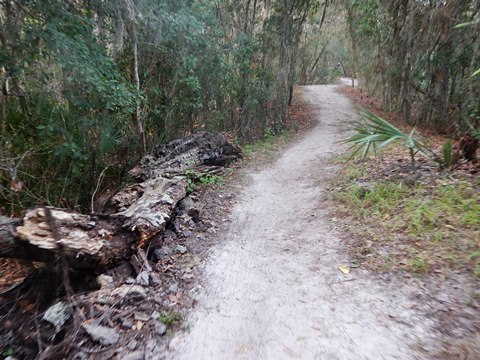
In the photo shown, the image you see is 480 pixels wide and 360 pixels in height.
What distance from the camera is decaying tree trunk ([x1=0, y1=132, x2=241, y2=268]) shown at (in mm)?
3090

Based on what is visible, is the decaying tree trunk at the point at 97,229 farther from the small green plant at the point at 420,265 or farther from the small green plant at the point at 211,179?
the small green plant at the point at 420,265

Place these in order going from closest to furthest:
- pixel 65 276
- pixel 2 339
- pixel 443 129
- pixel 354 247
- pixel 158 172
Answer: pixel 2 339 → pixel 65 276 → pixel 354 247 → pixel 158 172 → pixel 443 129

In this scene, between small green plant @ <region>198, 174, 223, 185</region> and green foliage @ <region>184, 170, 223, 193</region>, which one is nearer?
green foliage @ <region>184, 170, 223, 193</region>

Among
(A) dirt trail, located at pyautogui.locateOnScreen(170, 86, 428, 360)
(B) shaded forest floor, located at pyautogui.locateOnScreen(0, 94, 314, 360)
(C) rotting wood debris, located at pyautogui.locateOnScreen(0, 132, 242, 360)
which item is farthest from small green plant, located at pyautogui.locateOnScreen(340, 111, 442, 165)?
(C) rotting wood debris, located at pyautogui.locateOnScreen(0, 132, 242, 360)

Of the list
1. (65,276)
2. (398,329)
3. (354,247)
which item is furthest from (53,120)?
(398,329)

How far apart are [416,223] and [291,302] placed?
6.77ft

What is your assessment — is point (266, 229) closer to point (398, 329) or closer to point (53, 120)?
point (398, 329)

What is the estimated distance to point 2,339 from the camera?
284 cm

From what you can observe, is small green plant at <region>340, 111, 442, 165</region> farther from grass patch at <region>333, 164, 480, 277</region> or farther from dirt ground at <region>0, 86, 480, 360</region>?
dirt ground at <region>0, 86, 480, 360</region>

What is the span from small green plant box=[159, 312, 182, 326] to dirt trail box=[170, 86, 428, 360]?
5.5 inches

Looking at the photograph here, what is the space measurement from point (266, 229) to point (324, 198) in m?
1.38

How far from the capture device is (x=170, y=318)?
9.80 ft

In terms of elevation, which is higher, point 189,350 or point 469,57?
point 469,57

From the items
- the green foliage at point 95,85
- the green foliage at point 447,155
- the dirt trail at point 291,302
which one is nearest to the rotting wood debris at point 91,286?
the dirt trail at point 291,302
